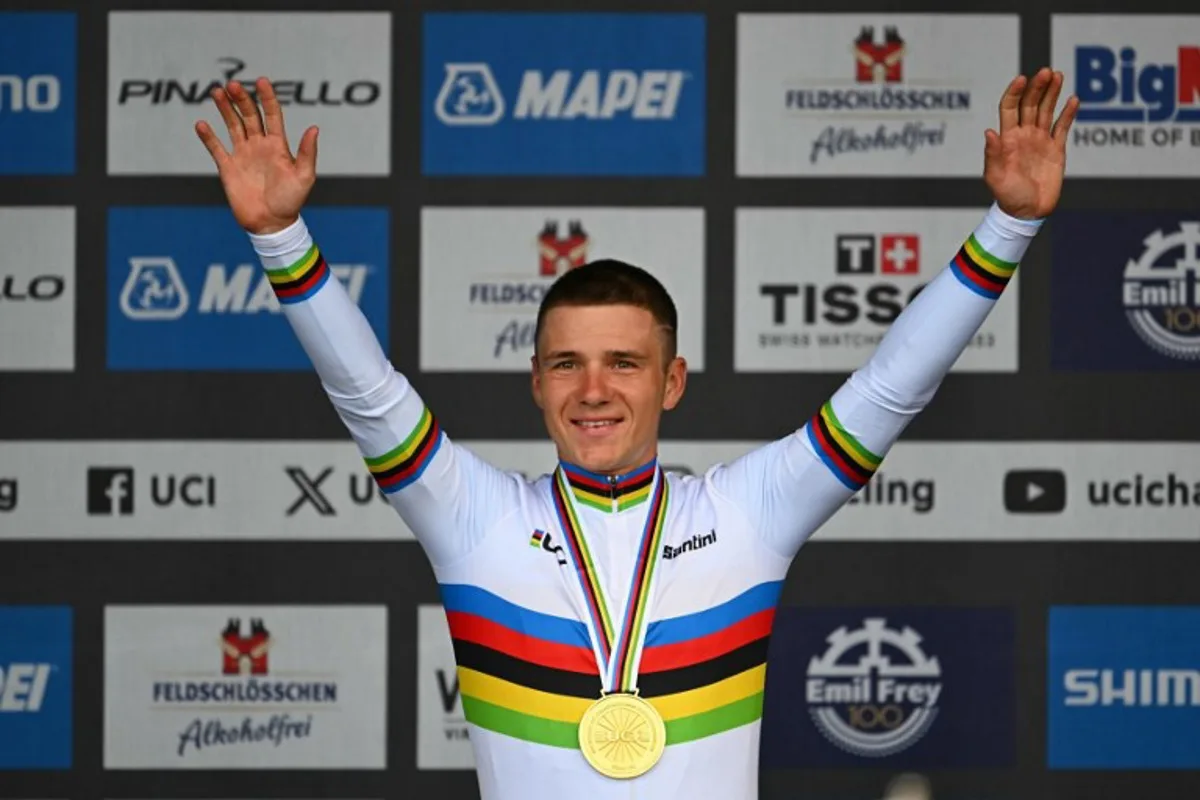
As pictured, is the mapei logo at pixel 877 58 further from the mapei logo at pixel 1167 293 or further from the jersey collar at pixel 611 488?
the jersey collar at pixel 611 488

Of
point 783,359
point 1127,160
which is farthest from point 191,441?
point 1127,160

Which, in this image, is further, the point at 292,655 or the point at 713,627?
the point at 292,655

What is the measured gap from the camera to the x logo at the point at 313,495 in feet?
11.0

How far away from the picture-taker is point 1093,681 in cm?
338

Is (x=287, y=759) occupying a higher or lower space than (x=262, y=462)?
lower

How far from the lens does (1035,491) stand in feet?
11.0

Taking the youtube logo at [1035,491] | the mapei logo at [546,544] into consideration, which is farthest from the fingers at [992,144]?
the youtube logo at [1035,491]

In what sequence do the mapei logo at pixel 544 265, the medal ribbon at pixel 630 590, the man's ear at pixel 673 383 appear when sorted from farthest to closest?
1. the mapei logo at pixel 544 265
2. the man's ear at pixel 673 383
3. the medal ribbon at pixel 630 590

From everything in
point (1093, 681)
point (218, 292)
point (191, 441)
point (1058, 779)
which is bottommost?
point (1058, 779)

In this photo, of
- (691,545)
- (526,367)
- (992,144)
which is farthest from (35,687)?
(992,144)

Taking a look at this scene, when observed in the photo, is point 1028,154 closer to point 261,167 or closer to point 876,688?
point 261,167

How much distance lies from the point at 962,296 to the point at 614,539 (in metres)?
0.49

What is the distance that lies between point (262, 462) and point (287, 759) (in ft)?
2.11

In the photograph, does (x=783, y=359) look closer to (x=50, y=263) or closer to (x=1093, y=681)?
(x=1093, y=681)
